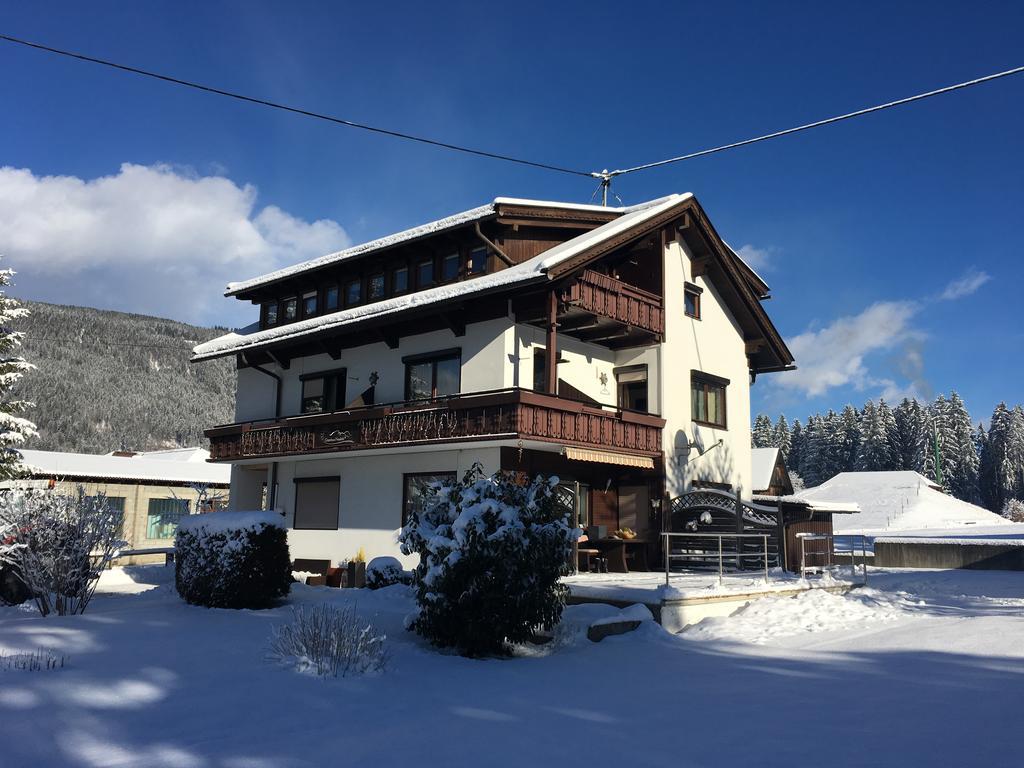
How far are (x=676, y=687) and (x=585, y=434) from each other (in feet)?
40.3

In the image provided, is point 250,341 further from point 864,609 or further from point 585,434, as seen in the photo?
point 864,609

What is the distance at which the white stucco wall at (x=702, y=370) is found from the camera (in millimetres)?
25062

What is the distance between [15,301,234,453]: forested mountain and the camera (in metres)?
119

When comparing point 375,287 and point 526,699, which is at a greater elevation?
point 375,287

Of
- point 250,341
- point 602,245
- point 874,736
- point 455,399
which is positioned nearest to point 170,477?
point 250,341

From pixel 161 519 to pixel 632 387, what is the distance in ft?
84.8

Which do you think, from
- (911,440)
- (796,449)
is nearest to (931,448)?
(911,440)

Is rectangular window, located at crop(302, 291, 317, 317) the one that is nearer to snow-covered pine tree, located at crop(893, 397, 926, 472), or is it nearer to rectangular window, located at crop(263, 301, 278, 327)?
rectangular window, located at crop(263, 301, 278, 327)

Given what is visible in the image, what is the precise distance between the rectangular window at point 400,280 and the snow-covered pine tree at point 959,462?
92456 mm

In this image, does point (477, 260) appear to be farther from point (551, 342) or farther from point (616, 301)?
point (551, 342)

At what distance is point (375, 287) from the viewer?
28078mm

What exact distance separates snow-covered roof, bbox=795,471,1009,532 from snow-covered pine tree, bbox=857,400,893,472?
65.2 feet

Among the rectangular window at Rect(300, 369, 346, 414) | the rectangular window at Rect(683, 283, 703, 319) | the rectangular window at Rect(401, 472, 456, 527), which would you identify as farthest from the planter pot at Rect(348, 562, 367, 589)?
the rectangular window at Rect(683, 283, 703, 319)

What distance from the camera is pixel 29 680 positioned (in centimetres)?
813
